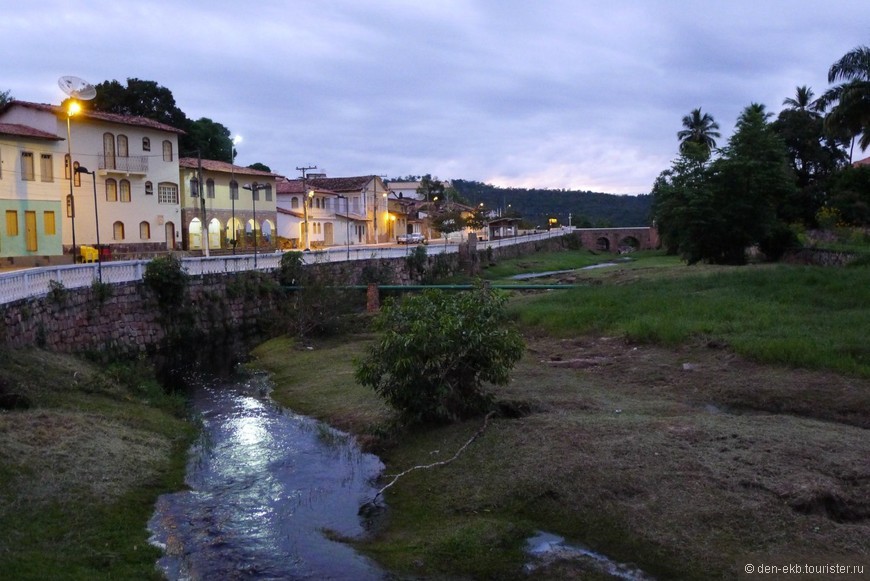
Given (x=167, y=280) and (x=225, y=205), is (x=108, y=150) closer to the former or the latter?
(x=225, y=205)

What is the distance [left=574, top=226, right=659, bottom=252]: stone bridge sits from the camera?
109875mm

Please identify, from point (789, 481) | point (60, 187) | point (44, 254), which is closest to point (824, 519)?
point (789, 481)

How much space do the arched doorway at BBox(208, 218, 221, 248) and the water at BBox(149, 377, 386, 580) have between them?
47458 mm

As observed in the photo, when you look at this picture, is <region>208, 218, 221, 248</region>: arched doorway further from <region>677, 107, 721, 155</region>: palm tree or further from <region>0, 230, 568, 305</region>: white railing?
<region>677, 107, 721, 155</region>: palm tree

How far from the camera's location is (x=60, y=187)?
44312 millimetres

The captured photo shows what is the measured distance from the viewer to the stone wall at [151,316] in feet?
72.0

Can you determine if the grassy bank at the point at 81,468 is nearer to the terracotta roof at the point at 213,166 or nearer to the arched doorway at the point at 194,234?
the terracotta roof at the point at 213,166

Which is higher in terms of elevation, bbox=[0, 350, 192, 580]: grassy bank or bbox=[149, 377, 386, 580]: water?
bbox=[0, 350, 192, 580]: grassy bank

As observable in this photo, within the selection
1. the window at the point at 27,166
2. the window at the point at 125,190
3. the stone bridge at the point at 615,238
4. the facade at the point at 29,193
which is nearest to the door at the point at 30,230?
the facade at the point at 29,193

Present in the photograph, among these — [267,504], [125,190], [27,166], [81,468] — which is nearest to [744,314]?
[267,504]

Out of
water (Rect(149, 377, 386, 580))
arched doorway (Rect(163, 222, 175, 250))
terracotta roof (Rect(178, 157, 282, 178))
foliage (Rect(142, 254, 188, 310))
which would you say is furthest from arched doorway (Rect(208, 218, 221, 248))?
water (Rect(149, 377, 386, 580))

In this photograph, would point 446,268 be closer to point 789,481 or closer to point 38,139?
point 38,139

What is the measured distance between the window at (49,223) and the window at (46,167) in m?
1.91

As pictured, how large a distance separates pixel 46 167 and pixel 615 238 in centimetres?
8097
